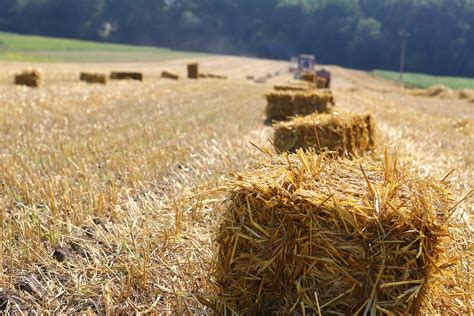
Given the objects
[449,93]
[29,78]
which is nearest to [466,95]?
[449,93]

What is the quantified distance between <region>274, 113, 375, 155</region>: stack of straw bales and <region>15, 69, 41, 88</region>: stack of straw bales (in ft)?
38.8

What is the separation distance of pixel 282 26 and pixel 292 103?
4530 inches

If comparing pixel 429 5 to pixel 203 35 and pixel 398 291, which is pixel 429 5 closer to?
pixel 203 35

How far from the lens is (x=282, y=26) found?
12344cm

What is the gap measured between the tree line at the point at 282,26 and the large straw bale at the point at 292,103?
99.3 meters

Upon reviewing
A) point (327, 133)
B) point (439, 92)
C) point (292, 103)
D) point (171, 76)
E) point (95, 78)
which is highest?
point (327, 133)

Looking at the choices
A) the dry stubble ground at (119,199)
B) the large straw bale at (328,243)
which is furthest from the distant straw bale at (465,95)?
the large straw bale at (328,243)

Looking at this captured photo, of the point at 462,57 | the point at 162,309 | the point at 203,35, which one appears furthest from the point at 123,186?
the point at 203,35

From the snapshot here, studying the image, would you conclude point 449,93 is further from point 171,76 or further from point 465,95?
point 171,76

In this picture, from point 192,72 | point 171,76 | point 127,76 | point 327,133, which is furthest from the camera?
point 192,72

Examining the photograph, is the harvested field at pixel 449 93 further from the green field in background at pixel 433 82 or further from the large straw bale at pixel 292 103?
the green field in background at pixel 433 82

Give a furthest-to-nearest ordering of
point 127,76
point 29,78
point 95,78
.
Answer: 1. point 127,76
2. point 95,78
3. point 29,78

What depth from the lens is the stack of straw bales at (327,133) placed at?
259 inches

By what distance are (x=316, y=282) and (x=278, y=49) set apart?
115637 millimetres
